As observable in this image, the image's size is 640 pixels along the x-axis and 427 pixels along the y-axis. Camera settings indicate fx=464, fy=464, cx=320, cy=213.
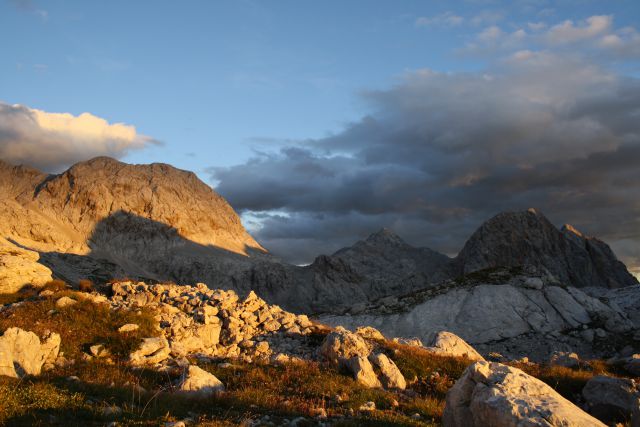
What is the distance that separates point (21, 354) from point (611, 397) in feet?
59.8

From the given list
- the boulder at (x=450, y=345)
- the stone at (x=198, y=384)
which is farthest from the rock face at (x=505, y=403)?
the boulder at (x=450, y=345)

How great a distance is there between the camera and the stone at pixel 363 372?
16016 millimetres

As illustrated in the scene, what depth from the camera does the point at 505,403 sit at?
8062mm

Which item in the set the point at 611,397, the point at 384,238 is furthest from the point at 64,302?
the point at 384,238

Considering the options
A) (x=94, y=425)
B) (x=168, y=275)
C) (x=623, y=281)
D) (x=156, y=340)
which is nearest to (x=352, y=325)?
(x=156, y=340)

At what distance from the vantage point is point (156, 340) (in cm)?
1841

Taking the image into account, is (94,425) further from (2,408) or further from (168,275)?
(168,275)

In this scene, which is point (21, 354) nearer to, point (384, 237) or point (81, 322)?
point (81, 322)

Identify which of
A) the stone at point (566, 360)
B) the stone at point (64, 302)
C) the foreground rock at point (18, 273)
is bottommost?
the stone at point (566, 360)

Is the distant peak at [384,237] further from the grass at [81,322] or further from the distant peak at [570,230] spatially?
the grass at [81,322]

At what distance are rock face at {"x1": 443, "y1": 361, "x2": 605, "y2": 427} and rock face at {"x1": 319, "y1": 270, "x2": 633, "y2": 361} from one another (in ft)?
115

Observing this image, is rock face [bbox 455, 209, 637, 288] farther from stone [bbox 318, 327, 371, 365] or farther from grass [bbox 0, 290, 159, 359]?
grass [bbox 0, 290, 159, 359]

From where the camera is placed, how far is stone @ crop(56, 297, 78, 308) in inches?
805

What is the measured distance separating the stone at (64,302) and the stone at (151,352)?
491 centimetres
